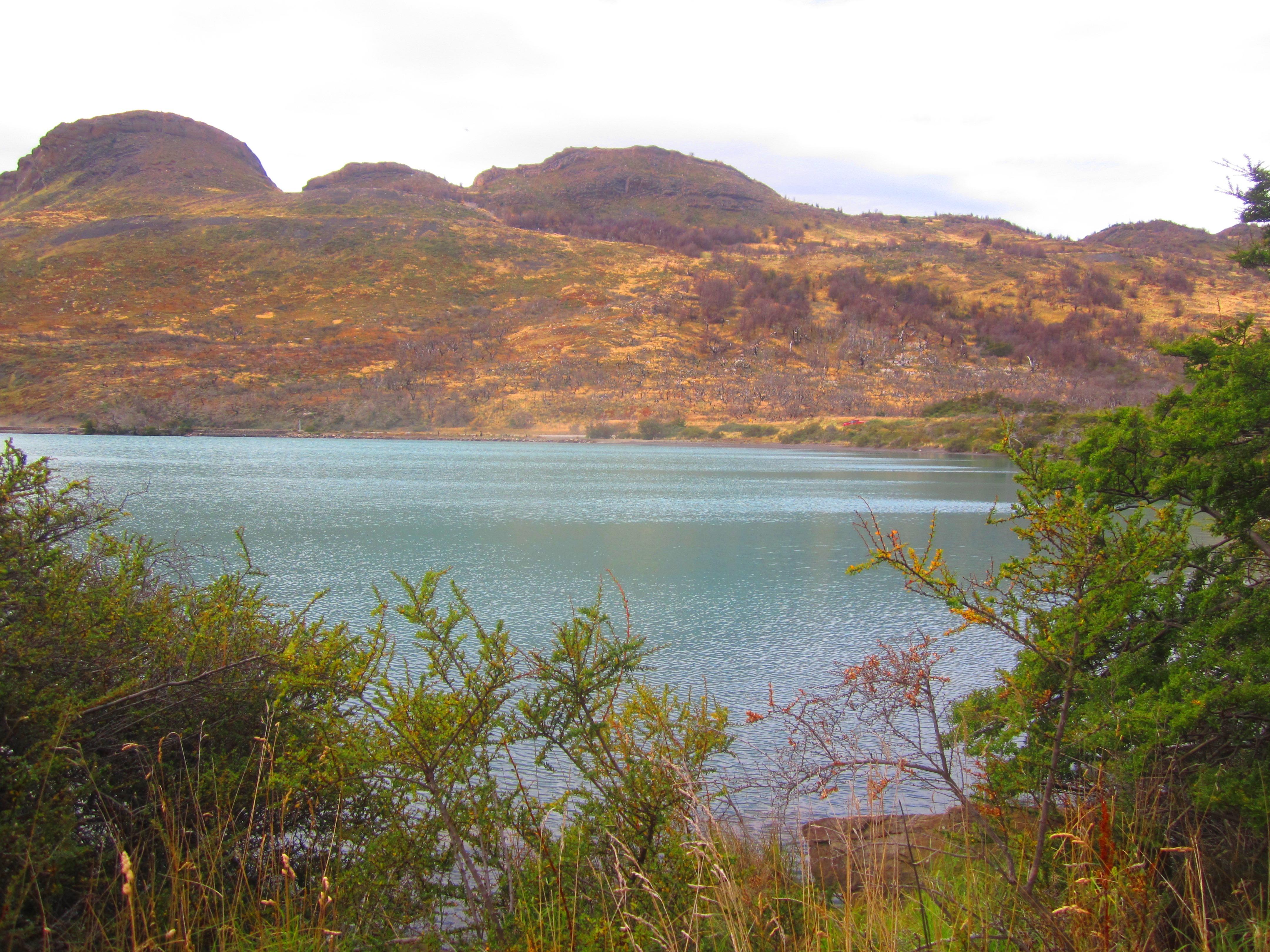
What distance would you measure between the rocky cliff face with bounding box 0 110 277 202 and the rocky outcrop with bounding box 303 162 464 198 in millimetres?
13403

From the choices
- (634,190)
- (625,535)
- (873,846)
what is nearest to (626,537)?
(625,535)

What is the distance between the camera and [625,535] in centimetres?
2080

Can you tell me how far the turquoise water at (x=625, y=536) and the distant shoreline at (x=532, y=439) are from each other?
14940 mm

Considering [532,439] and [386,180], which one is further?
[386,180]

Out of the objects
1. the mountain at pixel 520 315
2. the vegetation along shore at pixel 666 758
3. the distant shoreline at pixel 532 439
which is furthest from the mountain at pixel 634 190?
the vegetation along shore at pixel 666 758

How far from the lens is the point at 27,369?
6056 cm

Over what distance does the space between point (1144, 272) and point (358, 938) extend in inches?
4071

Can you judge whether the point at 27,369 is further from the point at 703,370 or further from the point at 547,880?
the point at 547,880

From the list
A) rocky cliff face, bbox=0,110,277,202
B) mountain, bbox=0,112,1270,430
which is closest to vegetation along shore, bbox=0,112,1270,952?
mountain, bbox=0,112,1270,430

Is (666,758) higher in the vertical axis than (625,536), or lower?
higher

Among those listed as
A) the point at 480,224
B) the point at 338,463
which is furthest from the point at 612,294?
the point at 338,463

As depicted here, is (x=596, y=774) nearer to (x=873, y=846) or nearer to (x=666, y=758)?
(x=666, y=758)

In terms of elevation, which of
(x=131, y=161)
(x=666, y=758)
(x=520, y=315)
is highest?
(x=131, y=161)

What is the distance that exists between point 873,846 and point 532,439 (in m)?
61.4
